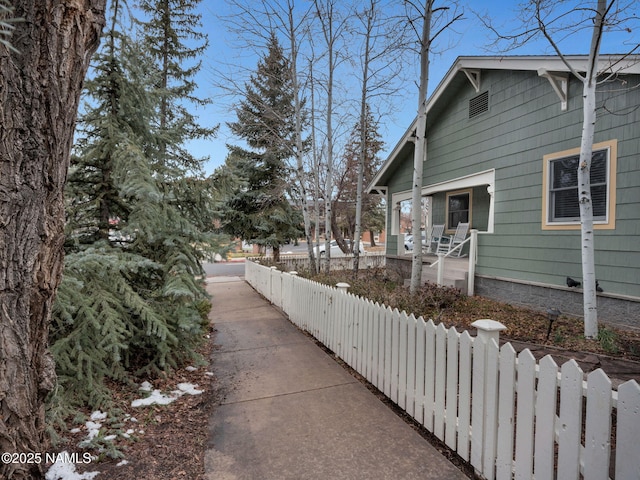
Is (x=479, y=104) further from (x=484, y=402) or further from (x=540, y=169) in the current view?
(x=484, y=402)

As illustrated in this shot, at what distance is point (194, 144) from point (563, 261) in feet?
36.1

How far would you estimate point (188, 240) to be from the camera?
13.6ft

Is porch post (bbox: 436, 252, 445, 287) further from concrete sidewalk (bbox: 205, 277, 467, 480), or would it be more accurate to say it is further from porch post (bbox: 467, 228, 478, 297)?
concrete sidewalk (bbox: 205, 277, 467, 480)

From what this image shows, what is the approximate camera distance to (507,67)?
22.9 feet

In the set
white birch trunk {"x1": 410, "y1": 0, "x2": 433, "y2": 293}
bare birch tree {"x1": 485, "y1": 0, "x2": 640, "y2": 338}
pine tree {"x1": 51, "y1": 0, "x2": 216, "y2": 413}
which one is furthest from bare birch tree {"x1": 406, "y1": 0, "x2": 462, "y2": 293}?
pine tree {"x1": 51, "y1": 0, "x2": 216, "y2": 413}

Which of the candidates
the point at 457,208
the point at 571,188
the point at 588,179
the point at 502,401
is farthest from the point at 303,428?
the point at 457,208

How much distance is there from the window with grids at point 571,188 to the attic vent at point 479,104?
90.5 inches

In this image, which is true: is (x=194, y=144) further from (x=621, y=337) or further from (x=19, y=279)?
(x=621, y=337)

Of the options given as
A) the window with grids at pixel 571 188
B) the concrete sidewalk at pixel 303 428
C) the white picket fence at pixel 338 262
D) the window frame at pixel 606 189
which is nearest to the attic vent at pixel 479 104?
the window frame at pixel 606 189

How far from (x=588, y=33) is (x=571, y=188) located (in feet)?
8.38

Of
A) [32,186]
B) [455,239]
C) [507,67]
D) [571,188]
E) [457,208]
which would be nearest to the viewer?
[32,186]

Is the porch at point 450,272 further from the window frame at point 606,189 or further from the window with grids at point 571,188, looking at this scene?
the window with grids at point 571,188

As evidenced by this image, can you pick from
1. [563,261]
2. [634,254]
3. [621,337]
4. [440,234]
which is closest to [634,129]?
[634,254]

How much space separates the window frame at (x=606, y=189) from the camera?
5.46 meters
